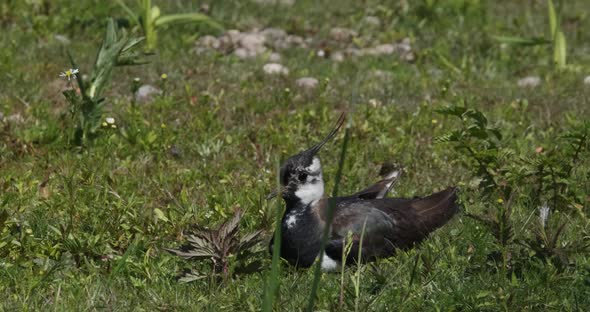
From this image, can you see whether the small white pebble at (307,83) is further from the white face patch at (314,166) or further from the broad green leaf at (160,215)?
the broad green leaf at (160,215)

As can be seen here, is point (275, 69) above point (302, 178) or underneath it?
underneath

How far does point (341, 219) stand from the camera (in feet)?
19.9

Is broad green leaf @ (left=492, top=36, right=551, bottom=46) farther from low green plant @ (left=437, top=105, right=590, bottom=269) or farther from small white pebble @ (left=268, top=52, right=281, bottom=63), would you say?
low green plant @ (left=437, top=105, right=590, bottom=269)

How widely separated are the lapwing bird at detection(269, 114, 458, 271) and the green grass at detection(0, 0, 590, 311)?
14 cm

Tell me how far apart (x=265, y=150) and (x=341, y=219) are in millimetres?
2137

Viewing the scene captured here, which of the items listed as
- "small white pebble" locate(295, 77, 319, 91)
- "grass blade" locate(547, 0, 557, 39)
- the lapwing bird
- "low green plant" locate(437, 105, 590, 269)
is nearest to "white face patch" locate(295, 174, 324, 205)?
the lapwing bird

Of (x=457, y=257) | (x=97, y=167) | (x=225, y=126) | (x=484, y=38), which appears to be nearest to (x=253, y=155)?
(x=225, y=126)

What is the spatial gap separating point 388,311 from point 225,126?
12.8ft

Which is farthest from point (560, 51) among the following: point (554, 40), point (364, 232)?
point (364, 232)

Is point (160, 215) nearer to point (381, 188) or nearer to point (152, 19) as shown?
point (381, 188)

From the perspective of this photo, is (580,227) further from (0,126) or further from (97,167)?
(0,126)

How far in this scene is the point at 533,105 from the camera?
9.28m

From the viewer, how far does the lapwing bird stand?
5.94 m

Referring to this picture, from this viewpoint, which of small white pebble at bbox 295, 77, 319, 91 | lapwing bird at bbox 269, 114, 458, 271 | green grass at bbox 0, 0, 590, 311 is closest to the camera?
green grass at bbox 0, 0, 590, 311
